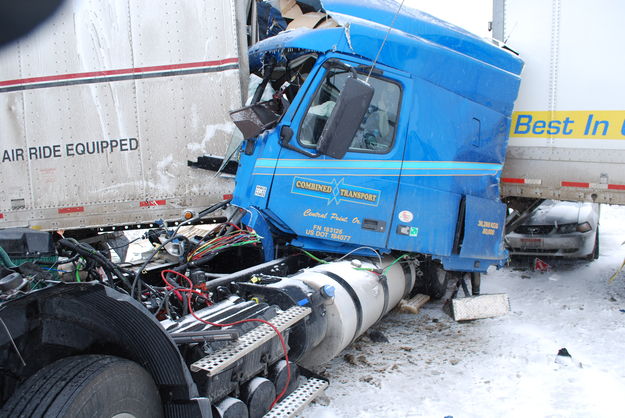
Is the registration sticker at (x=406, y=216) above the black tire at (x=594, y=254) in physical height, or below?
above

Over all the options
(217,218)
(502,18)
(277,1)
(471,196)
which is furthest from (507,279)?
(277,1)

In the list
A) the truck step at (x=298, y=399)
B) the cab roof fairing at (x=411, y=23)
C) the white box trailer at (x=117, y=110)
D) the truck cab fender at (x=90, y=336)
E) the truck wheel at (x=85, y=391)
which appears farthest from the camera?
the white box trailer at (x=117, y=110)

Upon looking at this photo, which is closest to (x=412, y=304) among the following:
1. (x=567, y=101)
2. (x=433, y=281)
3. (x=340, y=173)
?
(x=433, y=281)

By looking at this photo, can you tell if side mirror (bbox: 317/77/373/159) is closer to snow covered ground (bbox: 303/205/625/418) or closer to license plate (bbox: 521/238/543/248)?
snow covered ground (bbox: 303/205/625/418)

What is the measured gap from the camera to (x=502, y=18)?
6.07m

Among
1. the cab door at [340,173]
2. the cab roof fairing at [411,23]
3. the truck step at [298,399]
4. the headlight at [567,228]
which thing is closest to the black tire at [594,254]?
the headlight at [567,228]

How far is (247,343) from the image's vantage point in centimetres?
299

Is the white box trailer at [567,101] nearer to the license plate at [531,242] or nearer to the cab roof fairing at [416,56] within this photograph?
the cab roof fairing at [416,56]

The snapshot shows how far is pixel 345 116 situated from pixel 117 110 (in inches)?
125

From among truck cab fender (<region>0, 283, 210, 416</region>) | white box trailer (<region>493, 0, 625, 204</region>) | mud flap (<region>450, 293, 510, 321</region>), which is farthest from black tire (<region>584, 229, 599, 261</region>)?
truck cab fender (<region>0, 283, 210, 416</region>)

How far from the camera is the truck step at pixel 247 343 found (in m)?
2.73

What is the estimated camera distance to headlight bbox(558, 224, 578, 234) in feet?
24.6

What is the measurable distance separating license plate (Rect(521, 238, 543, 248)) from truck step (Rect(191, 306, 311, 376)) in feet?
16.5

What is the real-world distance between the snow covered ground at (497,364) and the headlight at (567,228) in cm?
105
